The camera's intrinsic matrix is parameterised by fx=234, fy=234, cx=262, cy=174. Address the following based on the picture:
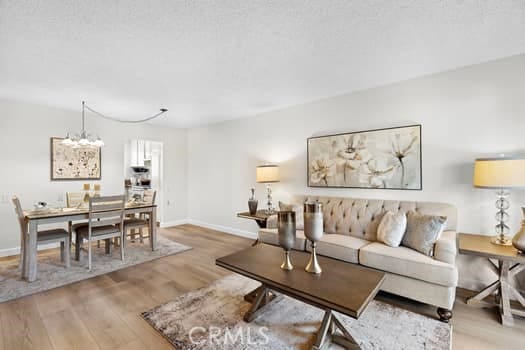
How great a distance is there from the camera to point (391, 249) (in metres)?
2.44

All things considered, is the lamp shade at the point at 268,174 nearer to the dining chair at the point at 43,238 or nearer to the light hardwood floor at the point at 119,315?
the light hardwood floor at the point at 119,315

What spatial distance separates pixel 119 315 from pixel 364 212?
293cm

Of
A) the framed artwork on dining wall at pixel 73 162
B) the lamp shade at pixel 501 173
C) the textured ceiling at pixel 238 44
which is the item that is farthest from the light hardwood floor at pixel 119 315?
the textured ceiling at pixel 238 44

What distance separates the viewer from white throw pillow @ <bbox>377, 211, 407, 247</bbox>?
252 cm

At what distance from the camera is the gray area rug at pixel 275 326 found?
70.0 inches

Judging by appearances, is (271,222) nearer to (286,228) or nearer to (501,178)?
(286,228)

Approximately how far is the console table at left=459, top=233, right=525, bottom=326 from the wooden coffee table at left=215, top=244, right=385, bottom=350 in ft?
3.59

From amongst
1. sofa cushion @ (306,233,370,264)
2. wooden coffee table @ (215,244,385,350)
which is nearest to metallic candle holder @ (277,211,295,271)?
wooden coffee table @ (215,244,385,350)

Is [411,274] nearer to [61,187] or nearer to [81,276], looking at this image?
[81,276]

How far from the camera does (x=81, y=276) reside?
2984mm

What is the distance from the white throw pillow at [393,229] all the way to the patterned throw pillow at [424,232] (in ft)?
0.25

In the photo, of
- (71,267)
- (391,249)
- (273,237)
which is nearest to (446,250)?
(391,249)

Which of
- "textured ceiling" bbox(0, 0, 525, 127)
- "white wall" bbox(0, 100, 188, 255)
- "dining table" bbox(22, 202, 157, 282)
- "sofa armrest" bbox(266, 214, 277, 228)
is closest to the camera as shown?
"textured ceiling" bbox(0, 0, 525, 127)

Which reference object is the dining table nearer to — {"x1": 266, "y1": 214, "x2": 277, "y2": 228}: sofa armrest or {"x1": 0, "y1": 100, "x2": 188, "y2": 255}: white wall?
{"x1": 0, "y1": 100, "x2": 188, "y2": 255}: white wall
